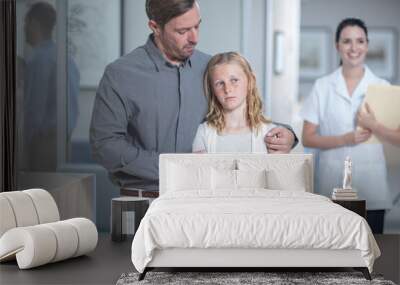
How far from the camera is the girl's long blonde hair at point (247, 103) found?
8273mm

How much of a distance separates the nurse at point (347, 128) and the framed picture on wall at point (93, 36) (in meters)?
2.15

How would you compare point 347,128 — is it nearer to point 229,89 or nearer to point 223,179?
point 229,89

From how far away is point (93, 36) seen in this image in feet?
27.6

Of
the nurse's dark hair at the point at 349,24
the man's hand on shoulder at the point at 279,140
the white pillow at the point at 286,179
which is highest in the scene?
the nurse's dark hair at the point at 349,24

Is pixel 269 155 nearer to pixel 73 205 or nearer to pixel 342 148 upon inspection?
pixel 342 148

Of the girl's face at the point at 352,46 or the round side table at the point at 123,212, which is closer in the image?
the round side table at the point at 123,212

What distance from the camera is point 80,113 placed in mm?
8477

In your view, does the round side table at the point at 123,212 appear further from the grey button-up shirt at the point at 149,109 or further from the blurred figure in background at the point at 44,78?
the blurred figure in background at the point at 44,78

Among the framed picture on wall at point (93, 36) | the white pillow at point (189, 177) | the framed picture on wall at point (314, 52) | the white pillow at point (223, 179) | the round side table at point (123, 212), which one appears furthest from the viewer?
the framed picture on wall at point (93, 36)

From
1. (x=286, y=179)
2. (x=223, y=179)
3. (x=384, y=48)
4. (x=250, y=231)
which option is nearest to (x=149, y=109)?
(x=223, y=179)

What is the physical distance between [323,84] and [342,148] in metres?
0.70

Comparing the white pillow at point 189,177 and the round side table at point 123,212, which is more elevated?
the white pillow at point 189,177

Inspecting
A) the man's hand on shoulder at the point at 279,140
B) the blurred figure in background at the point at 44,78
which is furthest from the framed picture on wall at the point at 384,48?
the blurred figure in background at the point at 44,78

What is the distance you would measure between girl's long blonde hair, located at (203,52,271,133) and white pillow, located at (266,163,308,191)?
2.80 feet
